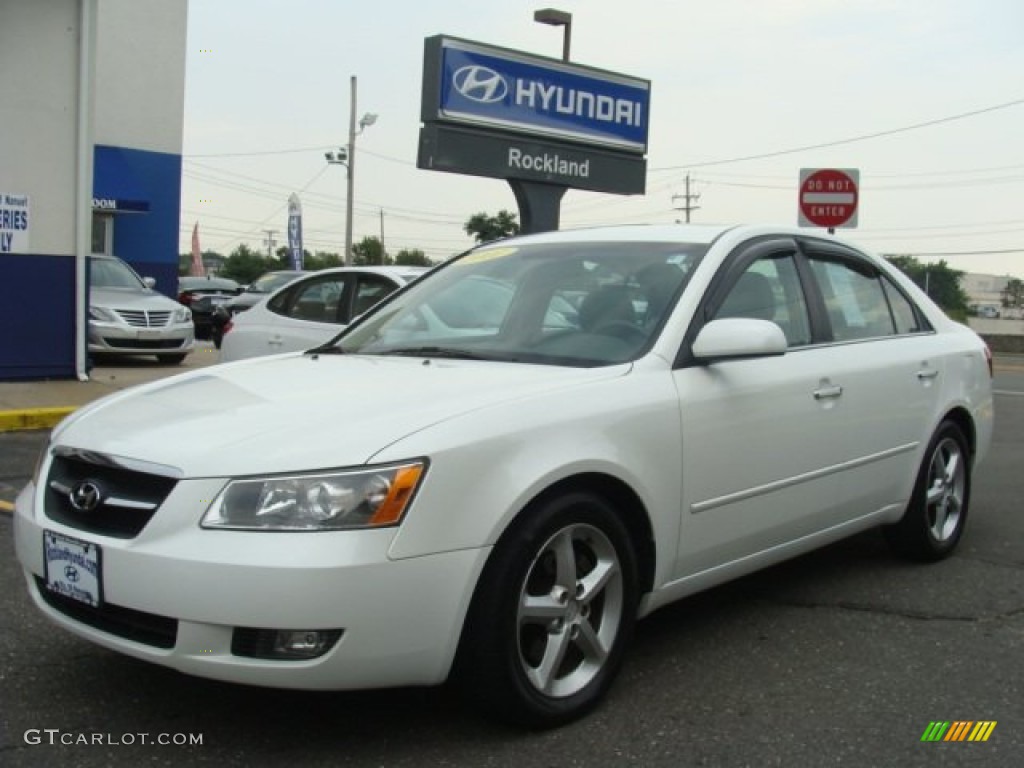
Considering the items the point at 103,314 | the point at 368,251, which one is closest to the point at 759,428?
the point at 103,314

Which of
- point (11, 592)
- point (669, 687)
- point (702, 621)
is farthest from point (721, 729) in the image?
point (11, 592)

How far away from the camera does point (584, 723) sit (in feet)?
10.2

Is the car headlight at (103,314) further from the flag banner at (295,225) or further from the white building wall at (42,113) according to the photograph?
the flag banner at (295,225)

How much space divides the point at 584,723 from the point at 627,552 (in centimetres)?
52

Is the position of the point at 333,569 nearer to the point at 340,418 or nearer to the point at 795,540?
the point at 340,418

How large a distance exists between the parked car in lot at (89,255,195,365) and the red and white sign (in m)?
8.10

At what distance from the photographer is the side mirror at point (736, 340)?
3.44 m

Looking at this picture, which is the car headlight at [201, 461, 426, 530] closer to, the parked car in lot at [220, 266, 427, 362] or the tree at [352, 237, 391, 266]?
the parked car in lot at [220, 266, 427, 362]

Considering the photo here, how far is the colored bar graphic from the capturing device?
3.08 m

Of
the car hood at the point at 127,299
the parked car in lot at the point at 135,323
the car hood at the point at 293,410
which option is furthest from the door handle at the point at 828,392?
the car hood at the point at 127,299

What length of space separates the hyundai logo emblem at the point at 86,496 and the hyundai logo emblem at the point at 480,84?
10.9m

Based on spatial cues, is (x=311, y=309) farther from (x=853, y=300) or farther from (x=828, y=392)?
(x=828, y=392)

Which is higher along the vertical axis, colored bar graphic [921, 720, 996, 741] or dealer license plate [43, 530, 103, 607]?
dealer license plate [43, 530, 103, 607]

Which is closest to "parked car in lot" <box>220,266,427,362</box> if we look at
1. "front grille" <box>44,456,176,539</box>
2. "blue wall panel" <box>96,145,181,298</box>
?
"front grille" <box>44,456,176,539</box>
